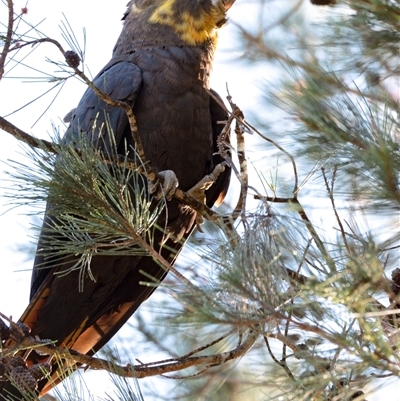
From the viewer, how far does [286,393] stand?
1403mm

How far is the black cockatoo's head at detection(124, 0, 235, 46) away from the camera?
3102mm

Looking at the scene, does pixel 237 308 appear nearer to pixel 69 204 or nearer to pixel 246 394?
pixel 69 204

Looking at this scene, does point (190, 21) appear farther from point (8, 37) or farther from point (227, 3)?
point (8, 37)

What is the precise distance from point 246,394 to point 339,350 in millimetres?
1571

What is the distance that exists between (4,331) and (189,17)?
1.75 m

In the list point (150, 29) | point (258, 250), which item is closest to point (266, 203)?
point (258, 250)

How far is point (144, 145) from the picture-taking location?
273 cm

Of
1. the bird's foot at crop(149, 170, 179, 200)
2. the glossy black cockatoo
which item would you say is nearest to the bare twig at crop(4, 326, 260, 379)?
the bird's foot at crop(149, 170, 179, 200)

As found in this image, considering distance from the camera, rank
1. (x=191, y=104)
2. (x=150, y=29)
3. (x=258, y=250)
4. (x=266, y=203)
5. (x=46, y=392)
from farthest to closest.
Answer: (x=150, y=29)
(x=191, y=104)
(x=46, y=392)
(x=266, y=203)
(x=258, y=250)

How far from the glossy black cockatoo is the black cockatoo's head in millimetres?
10

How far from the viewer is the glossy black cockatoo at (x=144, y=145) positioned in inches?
108

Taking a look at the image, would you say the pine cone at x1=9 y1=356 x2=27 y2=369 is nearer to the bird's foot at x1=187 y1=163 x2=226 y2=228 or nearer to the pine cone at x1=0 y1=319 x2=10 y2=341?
the pine cone at x1=0 y1=319 x2=10 y2=341

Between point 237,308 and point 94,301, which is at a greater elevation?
point 237,308

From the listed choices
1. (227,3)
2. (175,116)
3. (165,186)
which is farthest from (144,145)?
(227,3)
